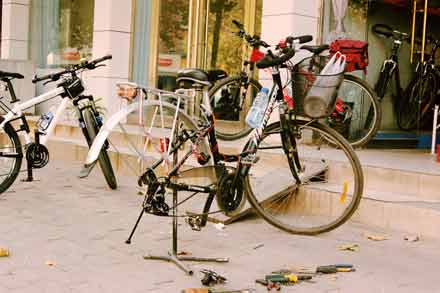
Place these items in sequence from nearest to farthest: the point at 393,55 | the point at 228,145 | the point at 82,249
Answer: the point at 82,249 → the point at 228,145 → the point at 393,55

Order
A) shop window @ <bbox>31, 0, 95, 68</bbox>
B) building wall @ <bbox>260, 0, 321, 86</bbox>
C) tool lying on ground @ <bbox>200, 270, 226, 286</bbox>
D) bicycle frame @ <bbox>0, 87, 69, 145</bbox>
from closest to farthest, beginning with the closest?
tool lying on ground @ <bbox>200, 270, 226, 286</bbox>
bicycle frame @ <bbox>0, 87, 69, 145</bbox>
building wall @ <bbox>260, 0, 321, 86</bbox>
shop window @ <bbox>31, 0, 95, 68</bbox>

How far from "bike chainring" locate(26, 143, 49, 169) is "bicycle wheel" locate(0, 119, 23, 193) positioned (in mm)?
249

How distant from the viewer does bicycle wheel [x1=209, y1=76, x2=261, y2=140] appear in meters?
7.61

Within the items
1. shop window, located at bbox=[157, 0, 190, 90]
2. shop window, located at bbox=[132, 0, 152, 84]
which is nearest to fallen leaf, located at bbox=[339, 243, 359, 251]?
shop window, located at bbox=[157, 0, 190, 90]

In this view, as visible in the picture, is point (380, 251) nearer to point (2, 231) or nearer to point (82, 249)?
point (82, 249)

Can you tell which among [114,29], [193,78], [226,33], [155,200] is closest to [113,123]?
[193,78]

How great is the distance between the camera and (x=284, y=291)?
3859 mm

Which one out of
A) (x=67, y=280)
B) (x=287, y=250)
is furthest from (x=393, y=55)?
(x=67, y=280)

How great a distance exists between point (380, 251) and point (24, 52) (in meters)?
Result: 10.1

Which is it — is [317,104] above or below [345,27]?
below

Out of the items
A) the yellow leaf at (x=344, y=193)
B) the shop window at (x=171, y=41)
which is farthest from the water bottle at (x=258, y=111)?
the shop window at (x=171, y=41)

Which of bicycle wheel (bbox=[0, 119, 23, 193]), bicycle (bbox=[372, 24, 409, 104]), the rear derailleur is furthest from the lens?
bicycle (bbox=[372, 24, 409, 104])

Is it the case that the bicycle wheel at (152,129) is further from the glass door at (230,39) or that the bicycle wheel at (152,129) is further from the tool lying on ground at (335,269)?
the glass door at (230,39)

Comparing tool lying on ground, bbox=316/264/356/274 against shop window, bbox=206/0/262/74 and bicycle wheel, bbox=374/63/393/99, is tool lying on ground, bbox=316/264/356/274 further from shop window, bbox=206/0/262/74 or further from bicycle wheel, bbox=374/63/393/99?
shop window, bbox=206/0/262/74
